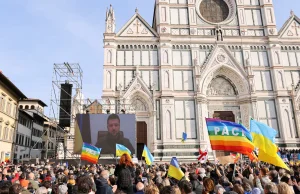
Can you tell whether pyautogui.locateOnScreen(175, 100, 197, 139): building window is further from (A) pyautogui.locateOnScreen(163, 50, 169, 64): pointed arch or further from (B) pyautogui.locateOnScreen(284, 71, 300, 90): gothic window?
(B) pyautogui.locateOnScreen(284, 71, 300, 90): gothic window

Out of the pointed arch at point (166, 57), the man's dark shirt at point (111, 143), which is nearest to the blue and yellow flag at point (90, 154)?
the man's dark shirt at point (111, 143)

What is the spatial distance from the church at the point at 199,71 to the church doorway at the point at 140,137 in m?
0.12

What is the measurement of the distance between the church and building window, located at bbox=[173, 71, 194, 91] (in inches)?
4.8

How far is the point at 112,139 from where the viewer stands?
23250 millimetres

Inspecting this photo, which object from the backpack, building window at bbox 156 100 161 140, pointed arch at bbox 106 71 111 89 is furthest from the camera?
pointed arch at bbox 106 71 111 89

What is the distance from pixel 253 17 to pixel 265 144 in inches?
1105

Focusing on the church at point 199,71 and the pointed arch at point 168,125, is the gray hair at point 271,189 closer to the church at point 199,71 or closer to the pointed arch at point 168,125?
the church at point 199,71

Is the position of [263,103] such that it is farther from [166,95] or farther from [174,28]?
[174,28]

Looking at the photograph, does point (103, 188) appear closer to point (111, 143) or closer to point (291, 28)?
point (111, 143)

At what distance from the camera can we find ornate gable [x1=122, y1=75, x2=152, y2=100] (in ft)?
90.9

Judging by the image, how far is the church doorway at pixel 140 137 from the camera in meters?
27.7

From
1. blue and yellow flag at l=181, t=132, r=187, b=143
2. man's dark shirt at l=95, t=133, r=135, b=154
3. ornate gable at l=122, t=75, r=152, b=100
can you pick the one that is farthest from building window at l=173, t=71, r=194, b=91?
man's dark shirt at l=95, t=133, r=135, b=154

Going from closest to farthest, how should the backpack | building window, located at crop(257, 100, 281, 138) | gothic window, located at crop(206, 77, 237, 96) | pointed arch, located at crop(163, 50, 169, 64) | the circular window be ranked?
the backpack
building window, located at crop(257, 100, 281, 138)
pointed arch, located at crop(163, 50, 169, 64)
gothic window, located at crop(206, 77, 237, 96)
the circular window

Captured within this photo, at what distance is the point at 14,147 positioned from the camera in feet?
98.5
